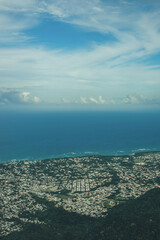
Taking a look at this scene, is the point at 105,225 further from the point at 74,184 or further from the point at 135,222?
the point at 74,184

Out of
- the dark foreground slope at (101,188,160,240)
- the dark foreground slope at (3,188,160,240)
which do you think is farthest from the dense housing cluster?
the dark foreground slope at (101,188,160,240)

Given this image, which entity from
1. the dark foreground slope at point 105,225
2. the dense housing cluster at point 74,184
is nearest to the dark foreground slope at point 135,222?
the dark foreground slope at point 105,225

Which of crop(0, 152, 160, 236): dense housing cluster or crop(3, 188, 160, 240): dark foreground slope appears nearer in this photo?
crop(3, 188, 160, 240): dark foreground slope

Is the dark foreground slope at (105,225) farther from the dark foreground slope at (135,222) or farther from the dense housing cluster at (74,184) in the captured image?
the dense housing cluster at (74,184)

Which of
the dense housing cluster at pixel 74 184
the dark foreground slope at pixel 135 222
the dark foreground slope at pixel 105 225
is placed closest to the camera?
the dark foreground slope at pixel 135 222

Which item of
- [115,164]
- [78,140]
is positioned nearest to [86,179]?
[115,164]

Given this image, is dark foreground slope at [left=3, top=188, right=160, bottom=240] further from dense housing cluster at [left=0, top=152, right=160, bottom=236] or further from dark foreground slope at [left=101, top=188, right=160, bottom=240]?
dense housing cluster at [left=0, top=152, right=160, bottom=236]
